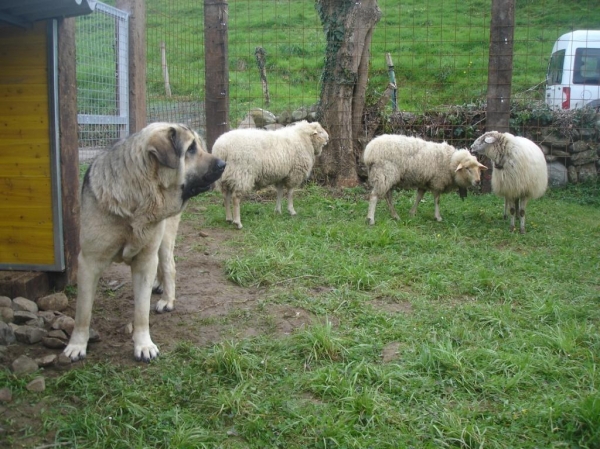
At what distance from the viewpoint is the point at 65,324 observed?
447 centimetres

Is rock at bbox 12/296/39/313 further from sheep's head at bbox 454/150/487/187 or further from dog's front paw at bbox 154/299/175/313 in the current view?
sheep's head at bbox 454/150/487/187

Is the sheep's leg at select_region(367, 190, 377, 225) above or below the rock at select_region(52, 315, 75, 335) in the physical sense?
above

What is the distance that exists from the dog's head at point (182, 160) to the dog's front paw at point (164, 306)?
4.49ft

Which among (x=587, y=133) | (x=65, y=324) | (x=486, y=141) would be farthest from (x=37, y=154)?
(x=587, y=133)

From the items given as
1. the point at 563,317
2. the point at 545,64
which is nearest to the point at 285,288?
the point at 563,317

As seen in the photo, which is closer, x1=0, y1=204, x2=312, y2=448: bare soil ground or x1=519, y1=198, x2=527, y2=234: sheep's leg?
x1=0, y1=204, x2=312, y2=448: bare soil ground

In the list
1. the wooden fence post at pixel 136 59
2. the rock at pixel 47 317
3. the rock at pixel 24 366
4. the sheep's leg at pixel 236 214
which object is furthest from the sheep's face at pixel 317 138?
the rock at pixel 24 366

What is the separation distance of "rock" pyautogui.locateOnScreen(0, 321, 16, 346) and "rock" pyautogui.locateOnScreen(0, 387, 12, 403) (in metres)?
0.77

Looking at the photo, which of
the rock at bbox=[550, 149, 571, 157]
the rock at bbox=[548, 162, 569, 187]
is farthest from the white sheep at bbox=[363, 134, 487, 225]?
the rock at bbox=[550, 149, 571, 157]

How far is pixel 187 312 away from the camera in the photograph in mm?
5023

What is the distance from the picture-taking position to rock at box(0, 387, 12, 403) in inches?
135

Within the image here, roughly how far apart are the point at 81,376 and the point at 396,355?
2.09m

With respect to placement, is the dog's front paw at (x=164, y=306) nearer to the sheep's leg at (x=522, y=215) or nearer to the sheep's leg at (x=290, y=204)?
the sheep's leg at (x=290, y=204)

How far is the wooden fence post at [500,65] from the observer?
10.2 metres
